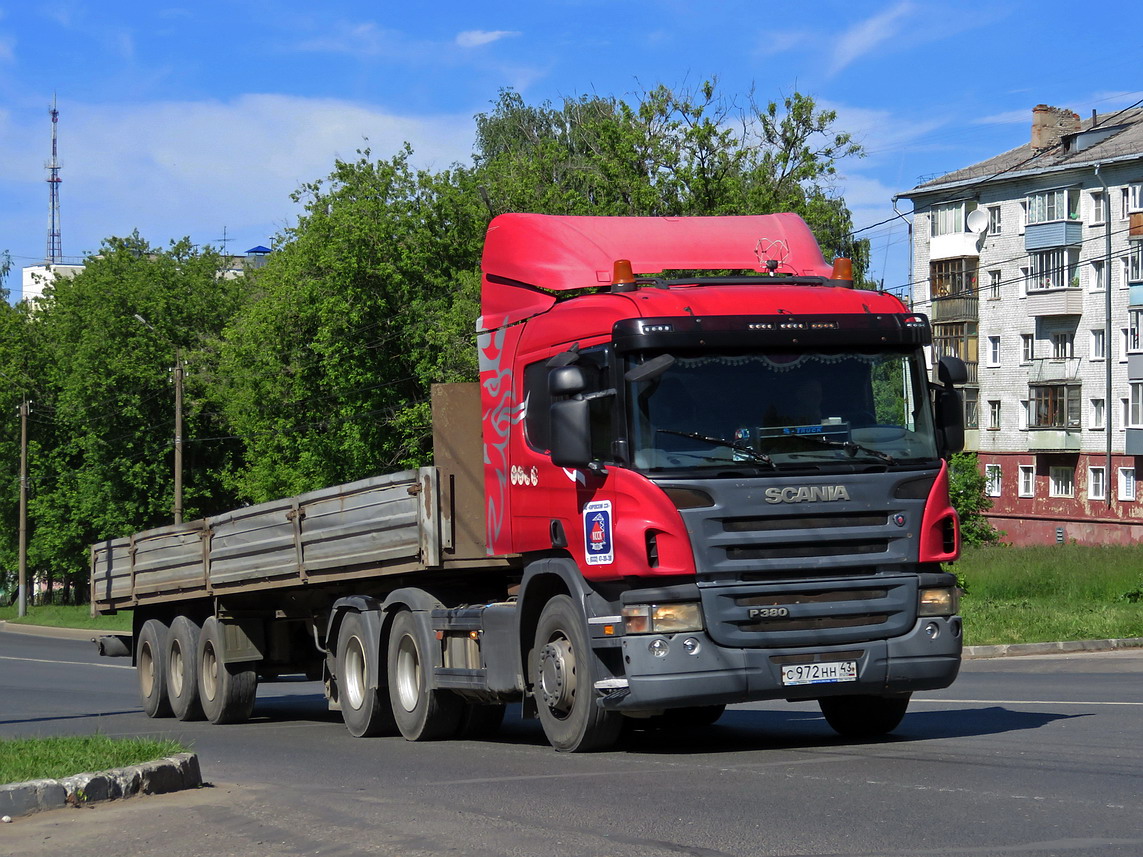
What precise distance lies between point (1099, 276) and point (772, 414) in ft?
187

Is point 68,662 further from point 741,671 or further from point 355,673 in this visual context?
point 741,671

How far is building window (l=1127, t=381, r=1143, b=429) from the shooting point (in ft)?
197

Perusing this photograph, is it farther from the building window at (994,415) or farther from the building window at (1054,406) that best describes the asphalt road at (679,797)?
the building window at (994,415)

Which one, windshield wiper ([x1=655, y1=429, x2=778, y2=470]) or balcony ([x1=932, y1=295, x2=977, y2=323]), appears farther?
balcony ([x1=932, y1=295, x2=977, y2=323])

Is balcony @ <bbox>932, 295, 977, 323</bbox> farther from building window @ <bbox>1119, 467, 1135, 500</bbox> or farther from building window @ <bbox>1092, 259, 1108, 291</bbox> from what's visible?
building window @ <bbox>1119, 467, 1135, 500</bbox>

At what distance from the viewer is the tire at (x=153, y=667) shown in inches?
715

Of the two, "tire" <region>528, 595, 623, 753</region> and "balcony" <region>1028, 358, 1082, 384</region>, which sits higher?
"balcony" <region>1028, 358, 1082, 384</region>

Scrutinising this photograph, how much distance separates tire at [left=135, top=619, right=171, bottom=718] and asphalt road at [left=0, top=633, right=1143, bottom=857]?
5.28 meters

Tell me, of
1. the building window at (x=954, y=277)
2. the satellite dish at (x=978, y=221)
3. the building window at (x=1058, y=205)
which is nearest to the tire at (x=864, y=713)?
the building window at (x=1058, y=205)

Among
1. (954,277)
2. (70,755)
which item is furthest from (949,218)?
(70,755)

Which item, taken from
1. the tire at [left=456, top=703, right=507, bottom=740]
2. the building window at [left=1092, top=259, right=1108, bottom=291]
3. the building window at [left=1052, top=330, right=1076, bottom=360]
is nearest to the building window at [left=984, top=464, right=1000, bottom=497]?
the building window at [left=1052, top=330, right=1076, bottom=360]

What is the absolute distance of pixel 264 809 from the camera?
7.93 metres

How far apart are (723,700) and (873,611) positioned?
3.70ft

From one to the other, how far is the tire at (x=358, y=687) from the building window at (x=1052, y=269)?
5510cm
